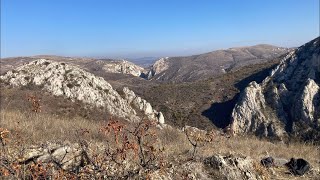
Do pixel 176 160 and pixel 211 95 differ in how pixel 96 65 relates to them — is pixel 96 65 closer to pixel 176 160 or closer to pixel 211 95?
pixel 211 95

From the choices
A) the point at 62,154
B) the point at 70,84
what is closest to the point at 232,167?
the point at 62,154

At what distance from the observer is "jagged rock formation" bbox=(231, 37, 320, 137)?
174 feet

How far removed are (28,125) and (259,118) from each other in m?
50.8

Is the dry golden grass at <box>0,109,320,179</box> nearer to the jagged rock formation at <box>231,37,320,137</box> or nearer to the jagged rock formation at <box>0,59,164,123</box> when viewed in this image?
the jagged rock formation at <box>0,59,164,123</box>

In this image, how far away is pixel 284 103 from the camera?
58.2m

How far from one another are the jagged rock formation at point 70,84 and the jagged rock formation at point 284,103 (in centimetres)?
1713

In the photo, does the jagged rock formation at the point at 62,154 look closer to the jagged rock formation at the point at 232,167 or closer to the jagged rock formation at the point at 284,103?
the jagged rock formation at the point at 232,167

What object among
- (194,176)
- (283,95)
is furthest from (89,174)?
(283,95)

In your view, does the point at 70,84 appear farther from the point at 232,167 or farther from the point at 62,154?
the point at 232,167

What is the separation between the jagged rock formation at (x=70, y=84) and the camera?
144 feet

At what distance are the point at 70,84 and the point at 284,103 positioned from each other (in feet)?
118

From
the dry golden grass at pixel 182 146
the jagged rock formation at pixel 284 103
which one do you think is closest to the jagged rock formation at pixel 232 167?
the dry golden grass at pixel 182 146

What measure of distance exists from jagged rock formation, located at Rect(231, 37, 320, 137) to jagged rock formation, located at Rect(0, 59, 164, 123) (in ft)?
56.2

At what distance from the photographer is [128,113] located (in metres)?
46.2
